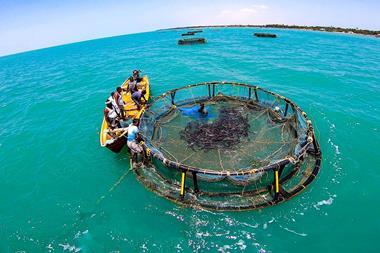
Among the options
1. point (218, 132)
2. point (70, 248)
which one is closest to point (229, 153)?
point (218, 132)

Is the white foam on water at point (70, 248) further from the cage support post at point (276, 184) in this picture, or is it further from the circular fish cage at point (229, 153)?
the cage support post at point (276, 184)

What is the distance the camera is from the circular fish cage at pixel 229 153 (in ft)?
36.4

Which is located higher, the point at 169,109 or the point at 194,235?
the point at 169,109

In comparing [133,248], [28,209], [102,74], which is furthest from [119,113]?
[102,74]

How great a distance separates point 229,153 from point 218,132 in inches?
78.9

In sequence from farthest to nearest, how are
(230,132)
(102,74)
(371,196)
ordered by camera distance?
(102,74) → (230,132) → (371,196)

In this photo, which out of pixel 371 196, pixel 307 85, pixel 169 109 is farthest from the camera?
pixel 307 85

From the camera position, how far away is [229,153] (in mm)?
13453

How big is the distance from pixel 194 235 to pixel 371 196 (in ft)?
30.2

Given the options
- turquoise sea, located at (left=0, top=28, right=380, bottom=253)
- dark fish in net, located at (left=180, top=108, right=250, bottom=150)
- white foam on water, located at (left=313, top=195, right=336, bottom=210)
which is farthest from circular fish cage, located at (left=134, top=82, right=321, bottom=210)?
white foam on water, located at (left=313, top=195, right=336, bottom=210)

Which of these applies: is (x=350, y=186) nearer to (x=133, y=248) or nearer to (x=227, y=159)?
(x=227, y=159)

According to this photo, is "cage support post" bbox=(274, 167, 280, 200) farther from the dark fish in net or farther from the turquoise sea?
the dark fish in net

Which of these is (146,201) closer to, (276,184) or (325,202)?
(276,184)

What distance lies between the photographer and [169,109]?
1855 cm
